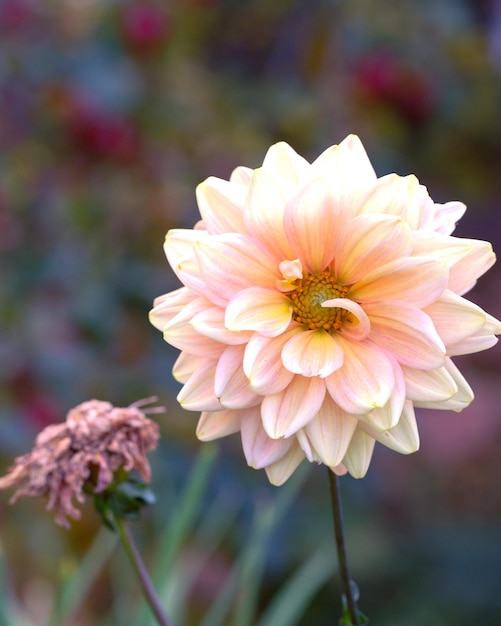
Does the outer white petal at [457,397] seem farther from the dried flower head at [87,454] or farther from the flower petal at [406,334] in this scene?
the dried flower head at [87,454]

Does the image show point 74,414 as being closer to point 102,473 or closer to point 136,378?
point 102,473

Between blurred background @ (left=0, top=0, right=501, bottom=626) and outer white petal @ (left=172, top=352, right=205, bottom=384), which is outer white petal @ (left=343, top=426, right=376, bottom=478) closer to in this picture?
outer white petal @ (left=172, top=352, right=205, bottom=384)

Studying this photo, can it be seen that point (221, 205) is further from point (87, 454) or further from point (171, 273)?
point (171, 273)

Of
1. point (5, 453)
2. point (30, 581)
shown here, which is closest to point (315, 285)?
point (5, 453)

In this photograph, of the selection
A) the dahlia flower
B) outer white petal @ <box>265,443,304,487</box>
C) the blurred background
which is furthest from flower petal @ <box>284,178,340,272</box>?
the blurred background

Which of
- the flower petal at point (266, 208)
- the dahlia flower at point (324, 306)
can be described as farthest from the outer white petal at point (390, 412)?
the flower petal at point (266, 208)
